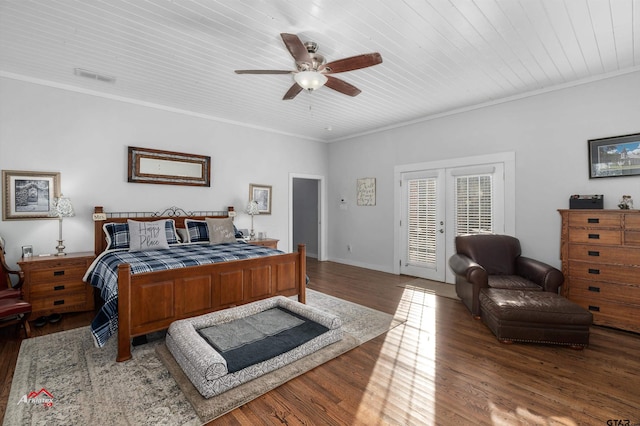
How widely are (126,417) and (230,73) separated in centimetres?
346

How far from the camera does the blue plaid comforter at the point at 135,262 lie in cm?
256

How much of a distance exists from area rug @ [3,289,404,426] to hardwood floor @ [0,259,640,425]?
0.32 feet

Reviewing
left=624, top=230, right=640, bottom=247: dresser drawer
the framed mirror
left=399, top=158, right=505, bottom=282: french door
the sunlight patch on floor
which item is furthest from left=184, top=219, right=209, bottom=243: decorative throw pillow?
left=624, top=230, right=640, bottom=247: dresser drawer

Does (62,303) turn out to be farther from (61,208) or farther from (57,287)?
(61,208)

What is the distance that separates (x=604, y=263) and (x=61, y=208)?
21.2 feet

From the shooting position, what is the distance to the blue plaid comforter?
2557 millimetres

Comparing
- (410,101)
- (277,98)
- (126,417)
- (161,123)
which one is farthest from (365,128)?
(126,417)

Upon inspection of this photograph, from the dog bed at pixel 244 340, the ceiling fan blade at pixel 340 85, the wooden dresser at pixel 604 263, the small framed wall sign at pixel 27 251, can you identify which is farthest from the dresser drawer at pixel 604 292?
the small framed wall sign at pixel 27 251

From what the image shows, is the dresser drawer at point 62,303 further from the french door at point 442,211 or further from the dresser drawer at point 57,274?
the french door at point 442,211

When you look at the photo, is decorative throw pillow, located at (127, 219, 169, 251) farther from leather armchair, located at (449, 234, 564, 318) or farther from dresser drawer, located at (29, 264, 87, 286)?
leather armchair, located at (449, 234, 564, 318)

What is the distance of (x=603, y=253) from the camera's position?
3211 mm

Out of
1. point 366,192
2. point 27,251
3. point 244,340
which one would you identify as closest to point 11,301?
point 27,251

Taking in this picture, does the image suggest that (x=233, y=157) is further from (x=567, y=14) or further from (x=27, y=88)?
(x=567, y=14)

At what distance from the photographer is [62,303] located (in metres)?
3.54
